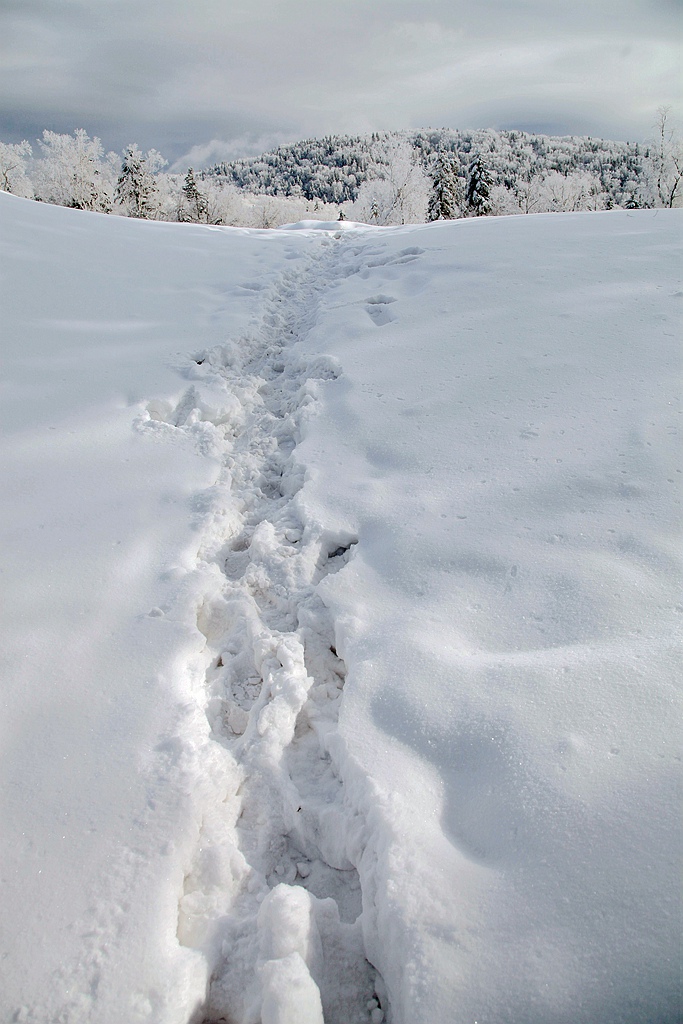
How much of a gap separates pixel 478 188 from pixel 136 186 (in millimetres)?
18641

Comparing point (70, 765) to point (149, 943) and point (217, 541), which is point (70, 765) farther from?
point (217, 541)

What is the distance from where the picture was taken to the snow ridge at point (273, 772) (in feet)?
4.55

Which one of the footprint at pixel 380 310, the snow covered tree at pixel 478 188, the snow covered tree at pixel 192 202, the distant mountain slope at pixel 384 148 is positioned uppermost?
the distant mountain slope at pixel 384 148

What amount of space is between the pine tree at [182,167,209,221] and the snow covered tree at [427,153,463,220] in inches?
517

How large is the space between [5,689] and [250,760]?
0.94m

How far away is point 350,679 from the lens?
6.63 feet

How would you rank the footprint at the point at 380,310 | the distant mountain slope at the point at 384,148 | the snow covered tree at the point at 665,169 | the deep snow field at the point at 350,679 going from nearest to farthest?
the deep snow field at the point at 350,679 → the footprint at the point at 380,310 → the snow covered tree at the point at 665,169 → the distant mountain slope at the point at 384,148

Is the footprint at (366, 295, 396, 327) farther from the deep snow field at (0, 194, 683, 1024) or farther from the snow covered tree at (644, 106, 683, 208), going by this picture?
the snow covered tree at (644, 106, 683, 208)

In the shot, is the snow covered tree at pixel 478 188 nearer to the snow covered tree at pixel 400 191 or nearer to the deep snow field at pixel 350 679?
the snow covered tree at pixel 400 191

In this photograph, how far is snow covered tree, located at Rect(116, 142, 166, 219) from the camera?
94.6ft

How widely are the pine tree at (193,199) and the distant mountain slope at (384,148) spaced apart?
2330 inches

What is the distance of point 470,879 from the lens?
1399 millimetres

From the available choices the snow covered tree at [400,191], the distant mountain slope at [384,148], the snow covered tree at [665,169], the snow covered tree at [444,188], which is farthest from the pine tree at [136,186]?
the distant mountain slope at [384,148]

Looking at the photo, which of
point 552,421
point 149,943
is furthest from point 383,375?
point 149,943
